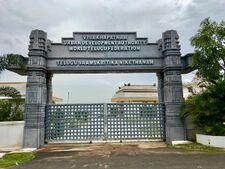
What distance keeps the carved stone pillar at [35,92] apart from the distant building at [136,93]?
13890 mm

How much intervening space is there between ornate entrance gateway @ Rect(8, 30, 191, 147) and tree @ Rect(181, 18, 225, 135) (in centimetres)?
114

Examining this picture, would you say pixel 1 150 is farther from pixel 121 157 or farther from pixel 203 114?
pixel 203 114

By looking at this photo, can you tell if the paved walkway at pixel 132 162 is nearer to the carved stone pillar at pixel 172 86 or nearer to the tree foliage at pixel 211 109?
the tree foliage at pixel 211 109

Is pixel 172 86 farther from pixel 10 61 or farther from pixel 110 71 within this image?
pixel 10 61

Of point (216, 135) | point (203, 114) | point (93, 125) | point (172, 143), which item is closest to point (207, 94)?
point (203, 114)

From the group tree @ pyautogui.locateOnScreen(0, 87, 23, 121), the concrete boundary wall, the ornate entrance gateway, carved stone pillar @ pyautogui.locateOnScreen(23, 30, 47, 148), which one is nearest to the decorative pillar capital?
the ornate entrance gateway

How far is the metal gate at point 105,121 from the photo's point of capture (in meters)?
9.90

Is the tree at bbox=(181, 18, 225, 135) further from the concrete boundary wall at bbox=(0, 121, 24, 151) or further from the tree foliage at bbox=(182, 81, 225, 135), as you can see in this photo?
the concrete boundary wall at bbox=(0, 121, 24, 151)

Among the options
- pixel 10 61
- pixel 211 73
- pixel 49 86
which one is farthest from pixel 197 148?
pixel 10 61

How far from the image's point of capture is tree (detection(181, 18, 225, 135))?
27.2 ft

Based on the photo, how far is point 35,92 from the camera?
9250 mm

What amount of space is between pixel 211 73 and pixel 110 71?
13.9 feet

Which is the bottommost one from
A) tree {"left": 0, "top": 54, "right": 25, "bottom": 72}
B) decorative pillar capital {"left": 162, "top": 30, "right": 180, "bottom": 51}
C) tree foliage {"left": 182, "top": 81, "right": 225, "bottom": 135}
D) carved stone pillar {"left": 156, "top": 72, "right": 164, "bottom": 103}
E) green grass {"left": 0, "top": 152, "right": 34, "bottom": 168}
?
green grass {"left": 0, "top": 152, "right": 34, "bottom": 168}

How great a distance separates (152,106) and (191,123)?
1887 millimetres
